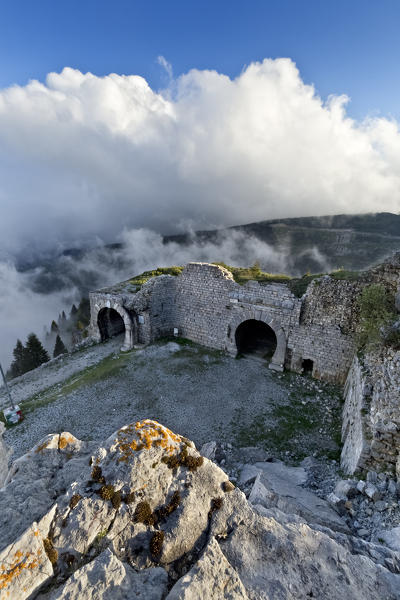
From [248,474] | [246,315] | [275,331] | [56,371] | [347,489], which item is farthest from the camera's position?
[56,371]

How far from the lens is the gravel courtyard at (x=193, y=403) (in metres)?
11.1

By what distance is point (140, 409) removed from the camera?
41.5ft

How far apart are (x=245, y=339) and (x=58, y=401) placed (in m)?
12.0

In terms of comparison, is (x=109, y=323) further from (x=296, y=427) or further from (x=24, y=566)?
(x=24, y=566)

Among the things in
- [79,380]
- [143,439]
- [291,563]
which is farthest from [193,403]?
[291,563]

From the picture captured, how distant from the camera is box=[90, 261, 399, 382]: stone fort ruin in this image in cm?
1395

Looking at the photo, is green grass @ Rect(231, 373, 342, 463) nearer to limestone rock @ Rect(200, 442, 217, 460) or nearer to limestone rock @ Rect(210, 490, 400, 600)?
limestone rock @ Rect(200, 442, 217, 460)

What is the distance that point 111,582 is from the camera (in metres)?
3.16

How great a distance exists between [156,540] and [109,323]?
62.7 ft

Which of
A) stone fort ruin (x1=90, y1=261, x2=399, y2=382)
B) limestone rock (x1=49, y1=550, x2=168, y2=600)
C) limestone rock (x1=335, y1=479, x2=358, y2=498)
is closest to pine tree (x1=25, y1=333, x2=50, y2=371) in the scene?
stone fort ruin (x1=90, y1=261, x2=399, y2=382)

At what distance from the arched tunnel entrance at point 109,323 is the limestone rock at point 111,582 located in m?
18.5

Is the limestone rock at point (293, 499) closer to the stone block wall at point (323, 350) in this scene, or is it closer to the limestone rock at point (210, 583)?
the limestone rock at point (210, 583)

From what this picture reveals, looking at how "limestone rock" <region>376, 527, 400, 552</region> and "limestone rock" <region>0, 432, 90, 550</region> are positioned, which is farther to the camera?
"limestone rock" <region>376, 527, 400, 552</region>

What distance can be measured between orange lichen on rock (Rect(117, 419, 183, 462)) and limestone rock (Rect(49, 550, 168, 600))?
4.59 feet
